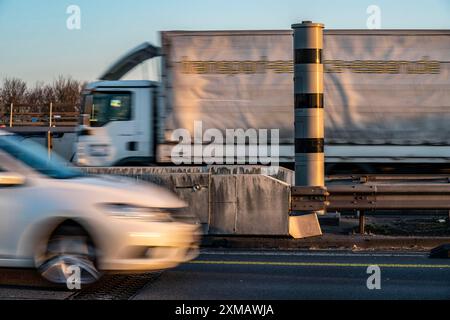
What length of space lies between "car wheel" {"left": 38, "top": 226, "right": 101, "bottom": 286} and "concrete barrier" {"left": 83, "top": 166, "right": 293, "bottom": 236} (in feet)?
13.9

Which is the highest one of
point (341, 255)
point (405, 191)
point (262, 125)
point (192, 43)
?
point (192, 43)

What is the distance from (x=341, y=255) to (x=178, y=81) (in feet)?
26.4

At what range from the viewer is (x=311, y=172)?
11.8 metres

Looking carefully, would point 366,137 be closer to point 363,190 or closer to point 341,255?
point 363,190

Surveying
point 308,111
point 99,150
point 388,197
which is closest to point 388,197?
point 388,197

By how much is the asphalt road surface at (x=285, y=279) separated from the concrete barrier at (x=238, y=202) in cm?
119

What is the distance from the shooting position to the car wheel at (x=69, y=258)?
274 inches

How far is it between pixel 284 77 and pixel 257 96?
72 cm

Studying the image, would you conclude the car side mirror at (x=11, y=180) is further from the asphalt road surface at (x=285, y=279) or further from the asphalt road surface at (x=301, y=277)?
the asphalt road surface at (x=301, y=277)

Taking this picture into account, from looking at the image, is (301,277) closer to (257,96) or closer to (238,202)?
(238,202)

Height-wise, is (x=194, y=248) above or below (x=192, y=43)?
below

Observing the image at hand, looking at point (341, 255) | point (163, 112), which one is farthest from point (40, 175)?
point (163, 112)

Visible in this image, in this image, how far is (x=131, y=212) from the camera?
6.95m

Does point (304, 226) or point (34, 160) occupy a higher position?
point (34, 160)
